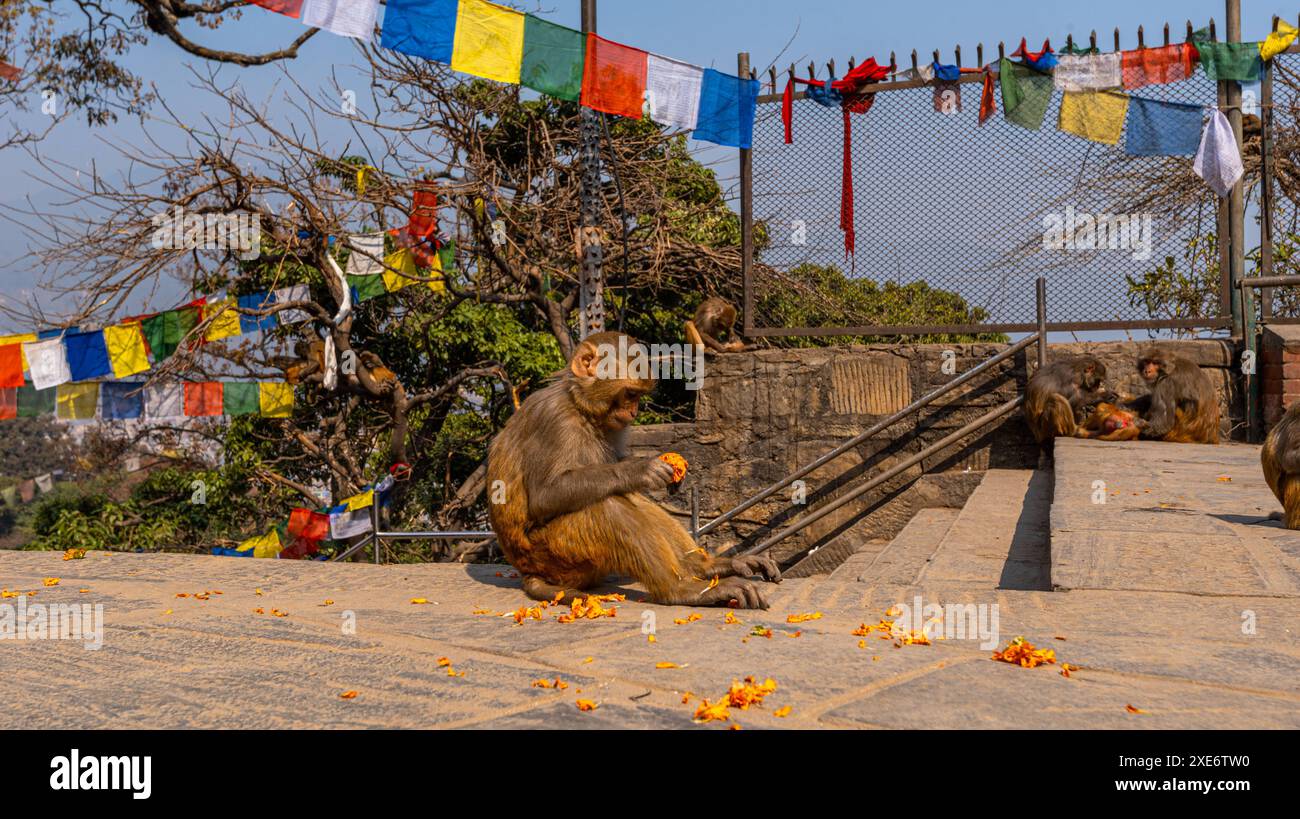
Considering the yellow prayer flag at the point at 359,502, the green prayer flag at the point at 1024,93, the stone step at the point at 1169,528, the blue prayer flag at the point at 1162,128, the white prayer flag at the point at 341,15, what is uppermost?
the white prayer flag at the point at 341,15

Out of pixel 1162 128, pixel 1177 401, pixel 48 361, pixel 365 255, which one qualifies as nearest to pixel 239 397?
pixel 48 361

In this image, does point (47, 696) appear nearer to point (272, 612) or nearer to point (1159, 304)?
point (272, 612)

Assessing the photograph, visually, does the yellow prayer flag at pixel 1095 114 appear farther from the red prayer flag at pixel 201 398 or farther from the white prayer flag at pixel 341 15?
the red prayer flag at pixel 201 398

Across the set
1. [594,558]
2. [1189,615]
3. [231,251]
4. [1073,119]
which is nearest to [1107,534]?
[1189,615]

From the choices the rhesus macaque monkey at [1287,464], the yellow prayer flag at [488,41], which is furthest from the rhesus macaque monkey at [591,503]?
the yellow prayer flag at [488,41]

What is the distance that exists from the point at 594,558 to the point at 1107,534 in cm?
230

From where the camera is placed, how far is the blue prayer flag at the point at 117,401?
490 inches

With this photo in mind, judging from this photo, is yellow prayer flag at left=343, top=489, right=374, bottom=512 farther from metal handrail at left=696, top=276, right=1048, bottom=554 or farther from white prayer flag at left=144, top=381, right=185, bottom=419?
metal handrail at left=696, top=276, right=1048, bottom=554

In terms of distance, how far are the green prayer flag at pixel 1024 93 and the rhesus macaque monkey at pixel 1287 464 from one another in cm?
440

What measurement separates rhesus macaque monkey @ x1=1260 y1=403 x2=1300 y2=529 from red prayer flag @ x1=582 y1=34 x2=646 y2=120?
564 cm

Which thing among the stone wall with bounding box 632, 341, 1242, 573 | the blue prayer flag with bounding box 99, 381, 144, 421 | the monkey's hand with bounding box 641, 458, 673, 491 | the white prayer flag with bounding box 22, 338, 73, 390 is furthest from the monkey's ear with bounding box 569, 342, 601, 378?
the blue prayer flag with bounding box 99, 381, 144, 421

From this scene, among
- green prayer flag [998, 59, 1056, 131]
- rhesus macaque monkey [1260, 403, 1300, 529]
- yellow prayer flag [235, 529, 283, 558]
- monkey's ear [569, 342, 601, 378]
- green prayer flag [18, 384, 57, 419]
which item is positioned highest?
green prayer flag [998, 59, 1056, 131]

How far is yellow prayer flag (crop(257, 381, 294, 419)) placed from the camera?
12430 millimetres

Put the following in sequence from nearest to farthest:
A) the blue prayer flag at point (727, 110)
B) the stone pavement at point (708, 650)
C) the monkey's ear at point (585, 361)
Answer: the stone pavement at point (708, 650)
the monkey's ear at point (585, 361)
the blue prayer flag at point (727, 110)
